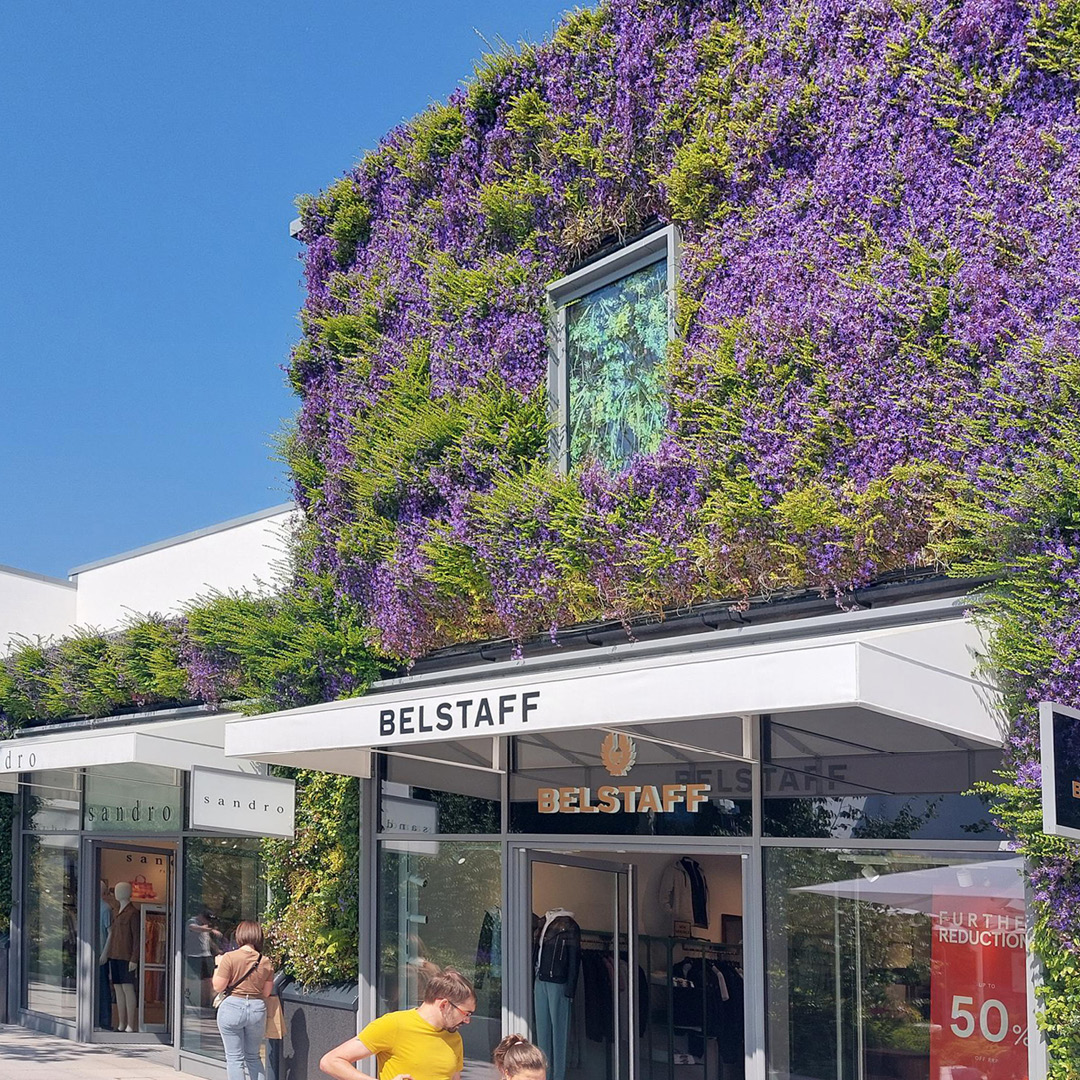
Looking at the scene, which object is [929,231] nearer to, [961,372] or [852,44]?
[961,372]

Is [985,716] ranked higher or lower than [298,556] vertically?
lower

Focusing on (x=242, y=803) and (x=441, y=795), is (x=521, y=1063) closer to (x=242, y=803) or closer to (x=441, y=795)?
(x=441, y=795)

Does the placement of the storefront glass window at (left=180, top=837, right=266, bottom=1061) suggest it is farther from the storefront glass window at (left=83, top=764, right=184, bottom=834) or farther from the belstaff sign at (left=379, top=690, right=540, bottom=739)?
the belstaff sign at (left=379, top=690, right=540, bottom=739)

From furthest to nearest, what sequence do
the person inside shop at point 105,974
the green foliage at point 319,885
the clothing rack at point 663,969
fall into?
the person inside shop at point 105,974
the green foliage at point 319,885
the clothing rack at point 663,969

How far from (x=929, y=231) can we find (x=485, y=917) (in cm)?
585

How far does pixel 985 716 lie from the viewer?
7141 millimetres

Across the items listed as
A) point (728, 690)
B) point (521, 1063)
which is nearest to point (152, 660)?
point (728, 690)

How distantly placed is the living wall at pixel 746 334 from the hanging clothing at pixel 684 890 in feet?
8.12

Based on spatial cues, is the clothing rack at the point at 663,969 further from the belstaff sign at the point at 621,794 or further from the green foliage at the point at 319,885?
the green foliage at the point at 319,885

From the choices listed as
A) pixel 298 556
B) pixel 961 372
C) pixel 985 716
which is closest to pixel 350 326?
pixel 298 556

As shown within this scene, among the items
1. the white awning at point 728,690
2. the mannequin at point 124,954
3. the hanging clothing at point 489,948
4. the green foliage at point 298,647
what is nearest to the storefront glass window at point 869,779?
the white awning at point 728,690

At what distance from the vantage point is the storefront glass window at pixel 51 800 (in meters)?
17.0

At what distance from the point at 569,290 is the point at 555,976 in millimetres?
4995

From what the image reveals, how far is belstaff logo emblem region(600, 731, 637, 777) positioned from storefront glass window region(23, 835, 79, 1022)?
9.41m
